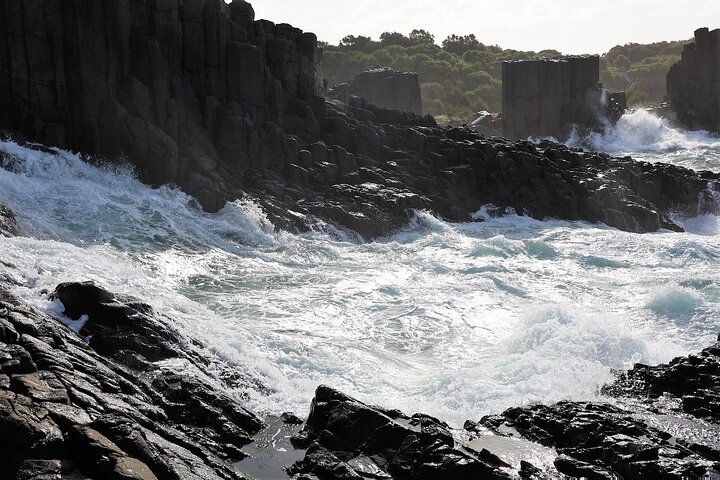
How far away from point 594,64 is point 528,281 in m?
42.1

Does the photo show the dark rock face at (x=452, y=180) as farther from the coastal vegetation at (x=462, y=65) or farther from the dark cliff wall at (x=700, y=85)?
the coastal vegetation at (x=462, y=65)

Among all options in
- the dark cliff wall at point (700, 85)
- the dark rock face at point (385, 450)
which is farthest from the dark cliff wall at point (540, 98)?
the dark rock face at point (385, 450)

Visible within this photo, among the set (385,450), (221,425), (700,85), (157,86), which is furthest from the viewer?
(700,85)

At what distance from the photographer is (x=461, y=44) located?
11962 cm

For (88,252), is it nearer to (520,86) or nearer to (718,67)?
(520,86)

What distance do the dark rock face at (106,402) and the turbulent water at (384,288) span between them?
1.35 meters

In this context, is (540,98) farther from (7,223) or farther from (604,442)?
(604,442)

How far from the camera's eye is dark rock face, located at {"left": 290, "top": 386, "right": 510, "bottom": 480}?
41.7 feet

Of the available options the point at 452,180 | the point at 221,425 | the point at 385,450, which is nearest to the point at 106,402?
the point at 221,425

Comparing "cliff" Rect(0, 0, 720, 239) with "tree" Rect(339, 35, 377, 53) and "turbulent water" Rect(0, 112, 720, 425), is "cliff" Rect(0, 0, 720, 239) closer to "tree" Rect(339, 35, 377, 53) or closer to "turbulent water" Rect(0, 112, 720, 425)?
"turbulent water" Rect(0, 112, 720, 425)

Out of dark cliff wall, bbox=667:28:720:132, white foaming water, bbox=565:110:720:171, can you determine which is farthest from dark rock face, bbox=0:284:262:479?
dark cliff wall, bbox=667:28:720:132

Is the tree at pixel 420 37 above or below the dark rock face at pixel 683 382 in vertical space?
above

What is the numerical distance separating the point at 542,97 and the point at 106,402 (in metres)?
55.8

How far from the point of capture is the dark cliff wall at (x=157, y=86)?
3167 cm
